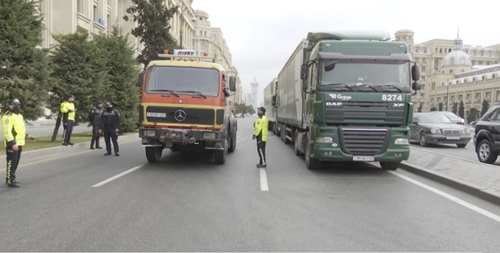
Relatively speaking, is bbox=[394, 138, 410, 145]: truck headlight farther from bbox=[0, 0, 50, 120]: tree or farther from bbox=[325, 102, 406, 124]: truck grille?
bbox=[0, 0, 50, 120]: tree

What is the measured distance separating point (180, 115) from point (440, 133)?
1323cm

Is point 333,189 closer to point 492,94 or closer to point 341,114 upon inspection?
point 341,114

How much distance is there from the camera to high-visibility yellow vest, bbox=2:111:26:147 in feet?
23.1

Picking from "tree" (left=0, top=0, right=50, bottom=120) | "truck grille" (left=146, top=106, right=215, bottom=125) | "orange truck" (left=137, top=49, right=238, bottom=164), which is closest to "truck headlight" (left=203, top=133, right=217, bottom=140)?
"orange truck" (left=137, top=49, right=238, bottom=164)

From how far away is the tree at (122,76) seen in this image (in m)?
20.9

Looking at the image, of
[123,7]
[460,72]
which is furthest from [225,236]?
[460,72]

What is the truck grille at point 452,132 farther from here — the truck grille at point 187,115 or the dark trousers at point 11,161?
the dark trousers at point 11,161

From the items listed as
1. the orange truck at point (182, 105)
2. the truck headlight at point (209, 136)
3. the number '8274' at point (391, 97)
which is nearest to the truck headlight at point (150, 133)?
the orange truck at point (182, 105)

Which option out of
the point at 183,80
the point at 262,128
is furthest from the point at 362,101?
the point at 183,80

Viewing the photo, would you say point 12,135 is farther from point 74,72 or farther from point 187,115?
point 74,72

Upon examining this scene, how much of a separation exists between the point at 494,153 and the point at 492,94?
110m

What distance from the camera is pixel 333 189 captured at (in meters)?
7.35

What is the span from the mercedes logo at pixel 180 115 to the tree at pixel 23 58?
6349 mm

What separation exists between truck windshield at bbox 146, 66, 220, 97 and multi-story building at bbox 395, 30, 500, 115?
105 metres
